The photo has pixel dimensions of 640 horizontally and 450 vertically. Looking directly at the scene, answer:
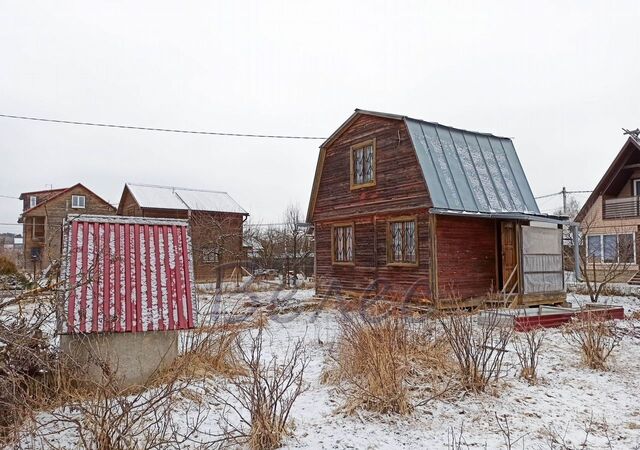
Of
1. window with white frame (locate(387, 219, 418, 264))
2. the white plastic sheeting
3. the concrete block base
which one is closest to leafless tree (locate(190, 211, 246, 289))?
window with white frame (locate(387, 219, 418, 264))

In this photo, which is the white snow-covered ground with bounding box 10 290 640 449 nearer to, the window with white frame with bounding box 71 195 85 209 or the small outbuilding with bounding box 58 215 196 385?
the small outbuilding with bounding box 58 215 196 385

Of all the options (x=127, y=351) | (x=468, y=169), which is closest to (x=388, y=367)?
(x=127, y=351)

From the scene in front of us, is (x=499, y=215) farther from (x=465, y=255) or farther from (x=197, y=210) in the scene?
(x=197, y=210)

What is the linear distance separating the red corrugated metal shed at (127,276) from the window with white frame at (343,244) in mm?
9675

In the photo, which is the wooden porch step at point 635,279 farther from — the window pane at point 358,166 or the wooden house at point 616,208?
the window pane at point 358,166

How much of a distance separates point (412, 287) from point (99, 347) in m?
9.08

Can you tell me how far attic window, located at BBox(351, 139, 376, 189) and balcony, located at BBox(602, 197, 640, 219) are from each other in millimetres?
15984

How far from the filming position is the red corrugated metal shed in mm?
Answer: 5160

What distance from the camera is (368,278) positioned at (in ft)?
47.8

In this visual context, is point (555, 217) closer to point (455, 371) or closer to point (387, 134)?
point (387, 134)

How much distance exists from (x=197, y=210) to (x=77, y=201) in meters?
12.0

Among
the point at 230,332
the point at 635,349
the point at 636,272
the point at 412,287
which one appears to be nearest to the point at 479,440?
the point at 230,332

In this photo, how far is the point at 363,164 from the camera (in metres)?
15.0

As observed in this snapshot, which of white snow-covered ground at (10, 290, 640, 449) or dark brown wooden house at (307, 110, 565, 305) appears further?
dark brown wooden house at (307, 110, 565, 305)
